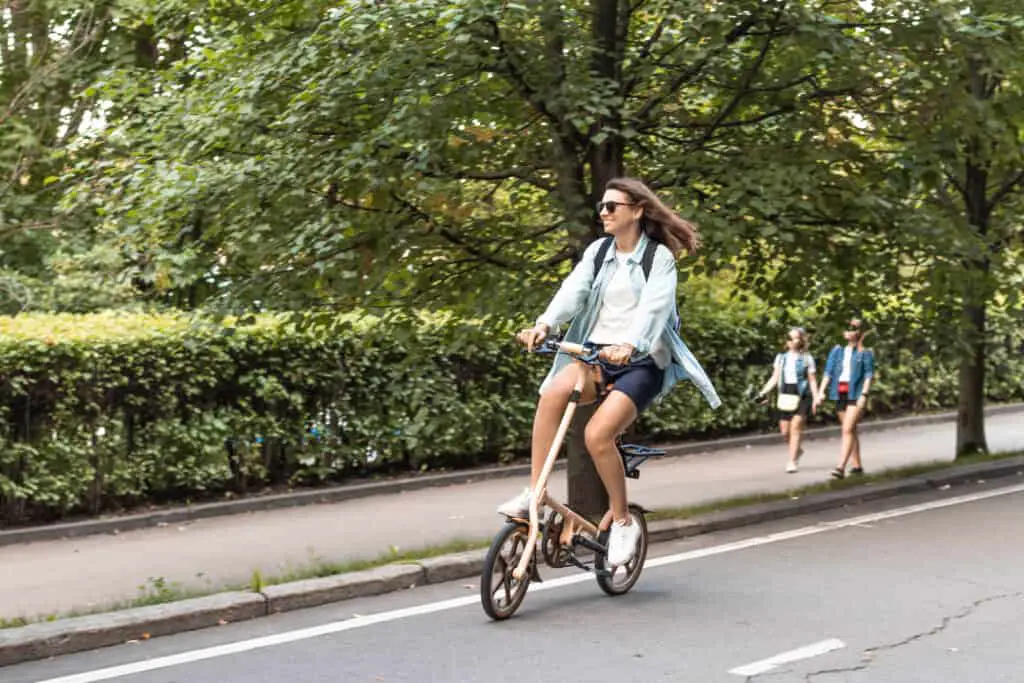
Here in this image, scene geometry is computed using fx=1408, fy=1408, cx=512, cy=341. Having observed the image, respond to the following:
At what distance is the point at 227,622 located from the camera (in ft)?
23.2

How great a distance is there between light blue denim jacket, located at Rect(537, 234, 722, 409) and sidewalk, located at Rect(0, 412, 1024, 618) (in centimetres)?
256

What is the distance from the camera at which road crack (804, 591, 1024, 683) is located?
5.86m

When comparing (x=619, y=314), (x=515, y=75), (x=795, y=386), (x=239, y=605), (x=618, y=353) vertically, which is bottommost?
(x=239, y=605)

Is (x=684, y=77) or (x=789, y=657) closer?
→ (x=789, y=657)

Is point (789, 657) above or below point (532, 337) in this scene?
below

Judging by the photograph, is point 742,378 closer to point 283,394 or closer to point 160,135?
point 283,394

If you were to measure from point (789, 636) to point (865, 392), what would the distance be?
7.72 m

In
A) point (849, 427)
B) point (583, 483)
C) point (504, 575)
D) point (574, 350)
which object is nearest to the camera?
point (574, 350)

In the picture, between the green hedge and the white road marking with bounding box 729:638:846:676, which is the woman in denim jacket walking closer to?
the green hedge

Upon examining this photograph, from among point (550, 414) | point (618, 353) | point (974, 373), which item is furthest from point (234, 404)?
point (974, 373)

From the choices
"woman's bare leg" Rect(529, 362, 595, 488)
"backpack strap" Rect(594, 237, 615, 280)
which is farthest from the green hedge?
"woman's bare leg" Rect(529, 362, 595, 488)

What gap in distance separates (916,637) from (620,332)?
1982mm

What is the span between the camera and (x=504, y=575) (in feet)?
22.0

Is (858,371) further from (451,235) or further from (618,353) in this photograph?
(618,353)
